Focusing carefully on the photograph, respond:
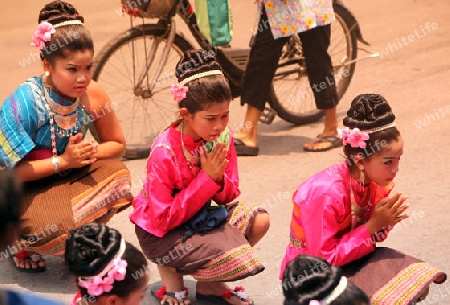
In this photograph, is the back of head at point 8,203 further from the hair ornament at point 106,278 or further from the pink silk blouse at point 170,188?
the pink silk blouse at point 170,188

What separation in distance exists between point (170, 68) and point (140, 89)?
1.46m

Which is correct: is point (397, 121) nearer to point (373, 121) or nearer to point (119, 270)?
point (373, 121)

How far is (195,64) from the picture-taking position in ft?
12.6

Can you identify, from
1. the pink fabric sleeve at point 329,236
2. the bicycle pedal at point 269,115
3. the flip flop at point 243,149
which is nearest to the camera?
the pink fabric sleeve at point 329,236

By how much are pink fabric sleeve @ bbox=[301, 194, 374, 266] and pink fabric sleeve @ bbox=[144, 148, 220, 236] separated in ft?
1.44

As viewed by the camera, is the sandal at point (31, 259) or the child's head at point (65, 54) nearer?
the child's head at point (65, 54)

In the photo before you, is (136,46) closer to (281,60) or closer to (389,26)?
(281,60)

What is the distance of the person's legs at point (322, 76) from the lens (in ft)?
18.7

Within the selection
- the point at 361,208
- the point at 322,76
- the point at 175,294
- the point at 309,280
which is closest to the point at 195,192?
the point at 175,294

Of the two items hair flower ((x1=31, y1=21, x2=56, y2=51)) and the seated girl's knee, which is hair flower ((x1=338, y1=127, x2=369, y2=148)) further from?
hair flower ((x1=31, y1=21, x2=56, y2=51))

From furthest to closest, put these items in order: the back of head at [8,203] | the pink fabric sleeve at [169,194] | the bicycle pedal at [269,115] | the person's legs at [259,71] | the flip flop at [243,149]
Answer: the bicycle pedal at [269,115] → the flip flop at [243,149] → the person's legs at [259,71] → the pink fabric sleeve at [169,194] → the back of head at [8,203]

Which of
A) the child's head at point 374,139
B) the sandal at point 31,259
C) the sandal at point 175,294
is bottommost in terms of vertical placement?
the sandal at point 175,294

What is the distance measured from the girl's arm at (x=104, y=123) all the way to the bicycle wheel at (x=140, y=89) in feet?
3.98

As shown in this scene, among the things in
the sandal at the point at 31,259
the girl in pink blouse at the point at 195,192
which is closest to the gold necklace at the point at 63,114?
the girl in pink blouse at the point at 195,192
